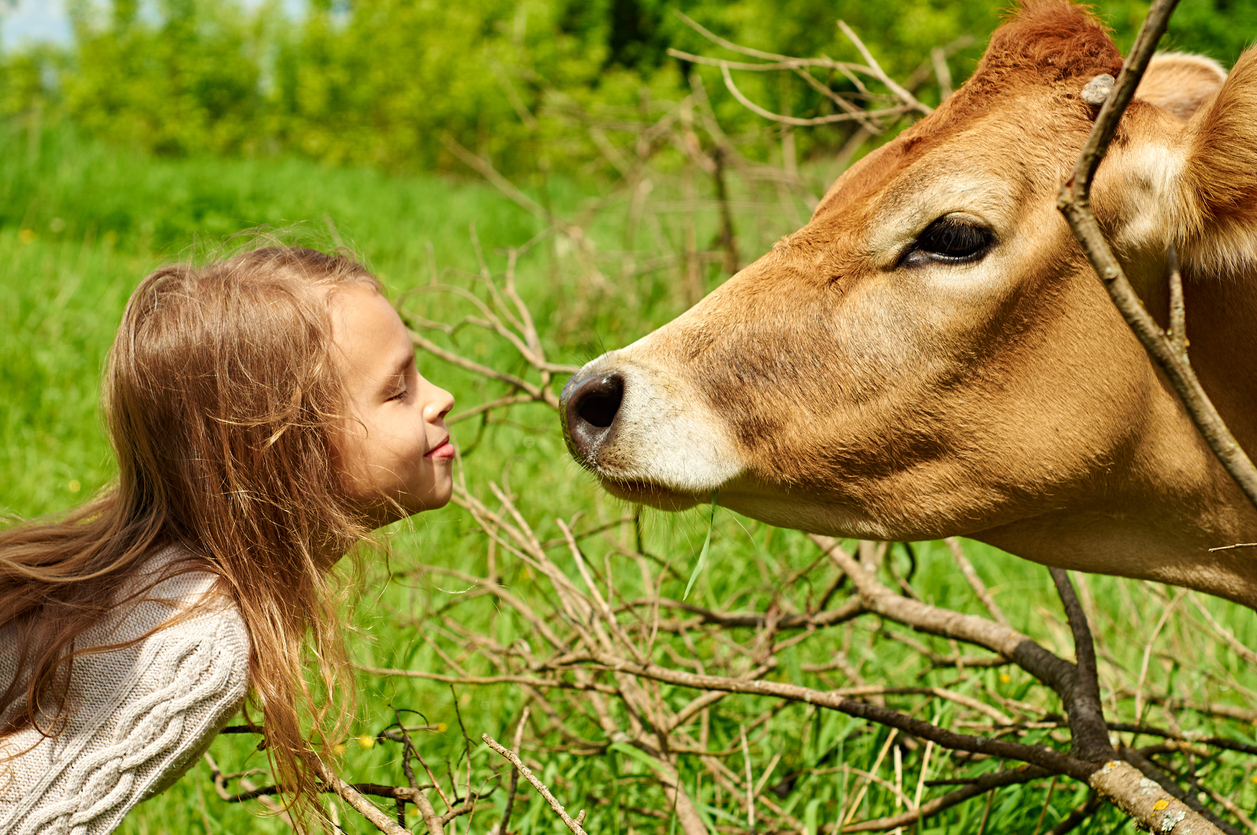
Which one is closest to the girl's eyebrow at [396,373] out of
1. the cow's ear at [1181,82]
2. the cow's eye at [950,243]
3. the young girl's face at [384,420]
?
the young girl's face at [384,420]

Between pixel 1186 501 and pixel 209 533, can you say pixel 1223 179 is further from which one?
pixel 209 533

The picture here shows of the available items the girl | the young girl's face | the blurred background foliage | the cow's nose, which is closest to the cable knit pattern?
the girl

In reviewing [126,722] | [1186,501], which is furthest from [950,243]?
[126,722]

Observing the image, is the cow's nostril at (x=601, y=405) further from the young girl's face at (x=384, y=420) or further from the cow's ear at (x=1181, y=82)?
the cow's ear at (x=1181, y=82)

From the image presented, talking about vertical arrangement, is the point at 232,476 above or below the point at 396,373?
below

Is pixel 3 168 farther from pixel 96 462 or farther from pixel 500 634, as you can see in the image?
pixel 500 634

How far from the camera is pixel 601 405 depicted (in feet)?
6.56

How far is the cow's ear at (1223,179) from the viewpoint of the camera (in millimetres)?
1713

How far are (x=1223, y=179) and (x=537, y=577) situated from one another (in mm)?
2563

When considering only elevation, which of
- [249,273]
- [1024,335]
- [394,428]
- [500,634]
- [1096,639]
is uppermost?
[1024,335]

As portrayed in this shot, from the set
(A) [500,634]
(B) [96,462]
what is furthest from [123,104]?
(A) [500,634]

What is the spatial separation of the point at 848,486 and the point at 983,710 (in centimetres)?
93

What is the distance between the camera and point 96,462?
173 inches

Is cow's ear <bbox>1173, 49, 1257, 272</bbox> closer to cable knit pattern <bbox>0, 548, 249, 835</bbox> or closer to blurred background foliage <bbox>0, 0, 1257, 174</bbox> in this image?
cable knit pattern <bbox>0, 548, 249, 835</bbox>
